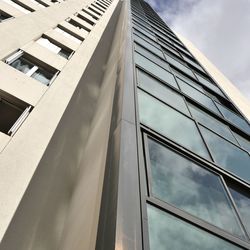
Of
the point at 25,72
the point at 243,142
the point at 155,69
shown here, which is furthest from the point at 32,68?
the point at 243,142

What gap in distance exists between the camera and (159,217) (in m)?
3.59

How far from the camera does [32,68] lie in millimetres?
9070

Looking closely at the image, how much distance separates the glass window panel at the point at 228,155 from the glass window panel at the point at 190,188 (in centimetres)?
102

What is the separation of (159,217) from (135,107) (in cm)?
235

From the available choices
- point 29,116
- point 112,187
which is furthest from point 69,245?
point 29,116

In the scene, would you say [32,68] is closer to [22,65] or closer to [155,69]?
[22,65]

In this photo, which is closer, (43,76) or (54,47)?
(43,76)

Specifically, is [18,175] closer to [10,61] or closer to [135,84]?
[135,84]

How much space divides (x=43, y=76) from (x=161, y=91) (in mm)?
4023

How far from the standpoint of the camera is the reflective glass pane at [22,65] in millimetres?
8398

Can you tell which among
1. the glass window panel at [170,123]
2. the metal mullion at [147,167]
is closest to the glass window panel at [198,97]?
the glass window panel at [170,123]

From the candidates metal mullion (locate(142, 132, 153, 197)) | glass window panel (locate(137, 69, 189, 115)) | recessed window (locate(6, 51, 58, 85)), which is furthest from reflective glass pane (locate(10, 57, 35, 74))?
metal mullion (locate(142, 132, 153, 197))

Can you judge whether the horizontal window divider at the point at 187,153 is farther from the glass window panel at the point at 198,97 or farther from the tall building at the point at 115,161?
the glass window panel at the point at 198,97

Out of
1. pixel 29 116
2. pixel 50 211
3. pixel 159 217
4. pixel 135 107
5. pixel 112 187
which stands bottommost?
pixel 159 217
